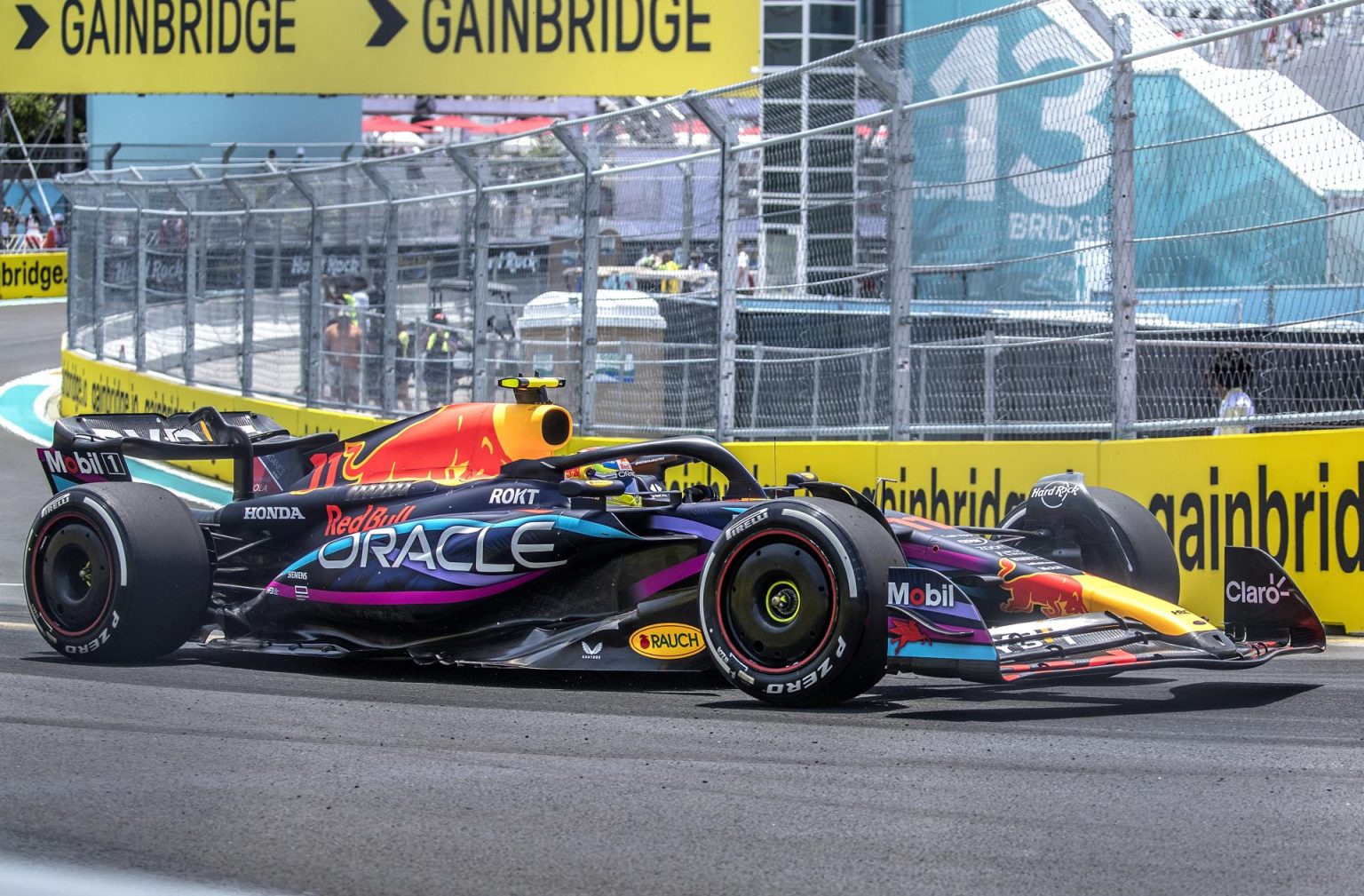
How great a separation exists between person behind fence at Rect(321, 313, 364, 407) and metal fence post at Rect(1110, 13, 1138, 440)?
25.8 feet

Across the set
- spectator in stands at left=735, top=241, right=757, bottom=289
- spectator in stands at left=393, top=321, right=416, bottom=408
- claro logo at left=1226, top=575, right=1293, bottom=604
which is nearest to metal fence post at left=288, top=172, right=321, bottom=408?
spectator in stands at left=393, top=321, right=416, bottom=408

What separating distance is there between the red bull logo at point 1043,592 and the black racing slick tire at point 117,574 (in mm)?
3294

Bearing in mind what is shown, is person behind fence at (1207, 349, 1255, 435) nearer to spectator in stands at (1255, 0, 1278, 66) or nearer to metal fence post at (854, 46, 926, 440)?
spectator in stands at (1255, 0, 1278, 66)

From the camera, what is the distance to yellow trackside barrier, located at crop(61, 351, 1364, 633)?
7492 mm

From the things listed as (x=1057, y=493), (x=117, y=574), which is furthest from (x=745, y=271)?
(x=117, y=574)

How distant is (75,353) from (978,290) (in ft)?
49.4

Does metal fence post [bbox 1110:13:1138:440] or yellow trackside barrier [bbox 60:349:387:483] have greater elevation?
metal fence post [bbox 1110:13:1138:440]

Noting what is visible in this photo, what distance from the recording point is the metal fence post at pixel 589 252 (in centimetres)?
1172

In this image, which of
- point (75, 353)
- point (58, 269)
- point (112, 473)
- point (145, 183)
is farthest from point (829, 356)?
point (58, 269)

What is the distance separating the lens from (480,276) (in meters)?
13.0

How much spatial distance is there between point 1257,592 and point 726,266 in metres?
5.26

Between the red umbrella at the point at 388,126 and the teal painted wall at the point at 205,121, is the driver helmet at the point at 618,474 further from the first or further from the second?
the red umbrella at the point at 388,126

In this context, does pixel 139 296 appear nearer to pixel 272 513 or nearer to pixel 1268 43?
pixel 272 513

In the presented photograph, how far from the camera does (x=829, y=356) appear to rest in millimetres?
10750
